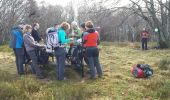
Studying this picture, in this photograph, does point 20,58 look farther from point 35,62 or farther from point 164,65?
point 164,65

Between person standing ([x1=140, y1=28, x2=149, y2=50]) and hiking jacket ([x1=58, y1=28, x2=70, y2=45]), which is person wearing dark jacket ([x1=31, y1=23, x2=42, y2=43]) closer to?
hiking jacket ([x1=58, y1=28, x2=70, y2=45])

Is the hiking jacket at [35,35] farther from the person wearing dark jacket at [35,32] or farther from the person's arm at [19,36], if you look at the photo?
the person's arm at [19,36]

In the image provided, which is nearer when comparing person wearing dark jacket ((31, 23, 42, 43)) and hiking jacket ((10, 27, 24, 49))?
hiking jacket ((10, 27, 24, 49))

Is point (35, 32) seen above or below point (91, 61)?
above

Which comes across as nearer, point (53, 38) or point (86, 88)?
point (86, 88)

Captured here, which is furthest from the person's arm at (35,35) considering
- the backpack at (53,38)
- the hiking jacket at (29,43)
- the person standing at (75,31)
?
the backpack at (53,38)

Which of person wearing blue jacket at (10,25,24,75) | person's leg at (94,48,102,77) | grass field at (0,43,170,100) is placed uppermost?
person wearing blue jacket at (10,25,24,75)

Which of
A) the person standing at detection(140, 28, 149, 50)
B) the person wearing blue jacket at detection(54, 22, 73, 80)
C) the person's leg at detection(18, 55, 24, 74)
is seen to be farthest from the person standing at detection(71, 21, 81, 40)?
the person standing at detection(140, 28, 149, 50)

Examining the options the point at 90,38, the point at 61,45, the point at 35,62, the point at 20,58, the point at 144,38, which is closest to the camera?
the point at 61,45

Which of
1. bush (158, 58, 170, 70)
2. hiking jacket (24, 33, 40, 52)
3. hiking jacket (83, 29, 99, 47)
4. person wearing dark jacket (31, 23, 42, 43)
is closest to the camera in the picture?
hiking jacket (83, 29, 99, 47)

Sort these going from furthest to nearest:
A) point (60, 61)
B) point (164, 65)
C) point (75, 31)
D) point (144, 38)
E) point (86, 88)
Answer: point (144, 38), point (164, 65), point (75, 31), point (60, 61), point (86, 88)

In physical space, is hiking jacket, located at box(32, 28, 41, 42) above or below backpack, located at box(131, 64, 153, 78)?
above

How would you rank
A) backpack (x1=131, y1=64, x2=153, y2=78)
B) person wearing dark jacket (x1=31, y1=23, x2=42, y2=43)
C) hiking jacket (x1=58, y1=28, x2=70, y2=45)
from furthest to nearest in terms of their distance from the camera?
person wearing dark jacket (x1=31, y1=23, x2=42, y2=43) < backpack (x1=131, y1=64, x2=153, y2=78) < hiking jacket (x1=58, y1=28, x2=70, y2=45)

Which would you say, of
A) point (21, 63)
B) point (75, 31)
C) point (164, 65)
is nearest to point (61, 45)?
point (75, 31)
